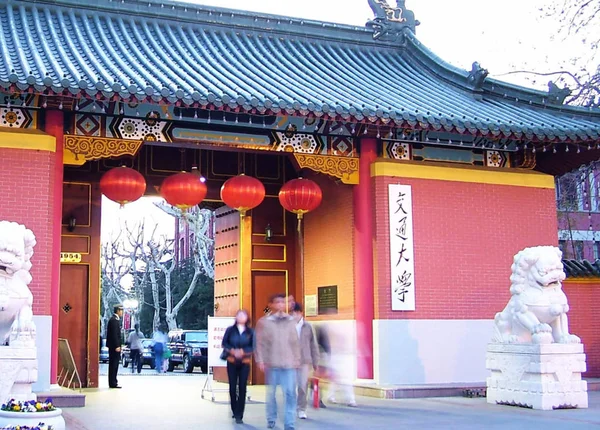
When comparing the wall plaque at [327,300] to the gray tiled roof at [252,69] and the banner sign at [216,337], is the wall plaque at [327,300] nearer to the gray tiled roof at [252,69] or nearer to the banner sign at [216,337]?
the banner sign at [216,337]

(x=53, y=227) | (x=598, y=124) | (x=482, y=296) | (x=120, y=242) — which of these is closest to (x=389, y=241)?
(x=482, y=296)

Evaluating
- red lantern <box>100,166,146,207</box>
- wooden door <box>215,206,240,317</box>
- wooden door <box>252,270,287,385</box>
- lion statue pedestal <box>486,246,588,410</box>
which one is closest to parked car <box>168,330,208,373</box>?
wooden door <box>215,206,240,317</box>

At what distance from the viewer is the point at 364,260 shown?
12523 mm

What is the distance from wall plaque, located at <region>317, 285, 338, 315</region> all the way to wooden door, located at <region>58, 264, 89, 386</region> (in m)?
3.92

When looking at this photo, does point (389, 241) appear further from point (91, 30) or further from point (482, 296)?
point (91, 30)

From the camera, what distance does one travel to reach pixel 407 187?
498 inches

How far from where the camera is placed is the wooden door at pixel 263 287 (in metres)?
14.4

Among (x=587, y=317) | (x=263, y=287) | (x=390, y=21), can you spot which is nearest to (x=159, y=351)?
(x=263, y=287)

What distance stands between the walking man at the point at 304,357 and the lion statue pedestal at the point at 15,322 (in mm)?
2940

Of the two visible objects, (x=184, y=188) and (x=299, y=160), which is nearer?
(x=184, y=188)

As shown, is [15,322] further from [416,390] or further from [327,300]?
[327,300]

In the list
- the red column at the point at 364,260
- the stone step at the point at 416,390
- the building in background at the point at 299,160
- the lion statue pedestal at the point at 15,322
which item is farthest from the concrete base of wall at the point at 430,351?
the lion statue pedestal at the point at 15,322

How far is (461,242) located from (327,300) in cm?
247

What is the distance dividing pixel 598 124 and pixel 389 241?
4.05 m
